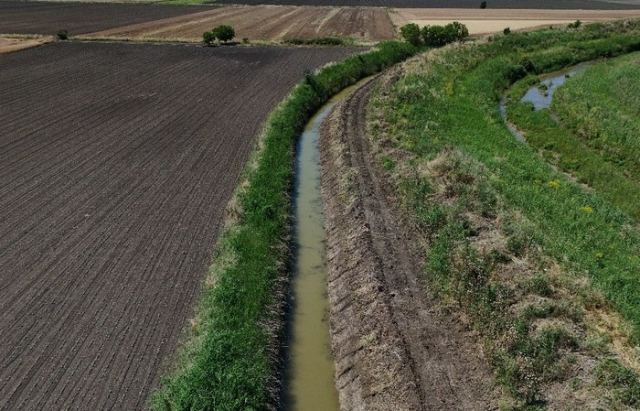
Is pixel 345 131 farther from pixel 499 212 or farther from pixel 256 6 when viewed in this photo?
pixel 256 6

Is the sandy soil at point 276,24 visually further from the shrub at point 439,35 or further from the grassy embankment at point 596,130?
the grassy embankment at point 596,130

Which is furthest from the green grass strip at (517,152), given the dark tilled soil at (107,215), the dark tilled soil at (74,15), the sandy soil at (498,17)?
the dark tilled soil at (74,15)

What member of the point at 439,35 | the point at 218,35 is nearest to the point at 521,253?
the point at 439,35

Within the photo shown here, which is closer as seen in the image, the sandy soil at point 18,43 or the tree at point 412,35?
the sandy soil at point 18,43

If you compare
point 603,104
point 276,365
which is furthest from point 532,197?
point 603,104

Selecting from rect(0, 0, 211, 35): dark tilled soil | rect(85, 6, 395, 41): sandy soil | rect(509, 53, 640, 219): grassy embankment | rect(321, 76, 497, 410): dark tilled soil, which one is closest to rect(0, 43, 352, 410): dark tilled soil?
rect(321, 76, 497, 410): dark tilled soil
